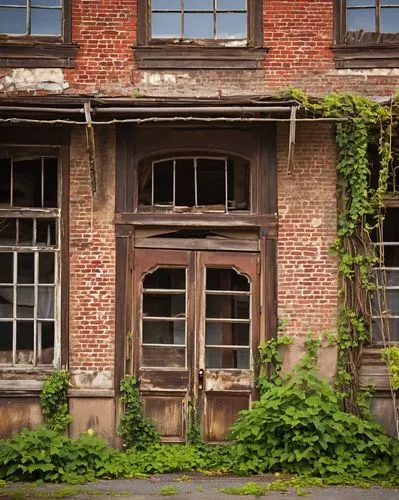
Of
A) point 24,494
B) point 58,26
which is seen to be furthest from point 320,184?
point 24,494

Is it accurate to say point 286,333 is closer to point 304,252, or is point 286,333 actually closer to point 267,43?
point 304,252

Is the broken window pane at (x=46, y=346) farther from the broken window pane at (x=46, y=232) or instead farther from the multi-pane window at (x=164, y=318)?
the multi-pane window at (x=164, y=318)

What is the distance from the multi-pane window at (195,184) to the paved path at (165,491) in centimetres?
341

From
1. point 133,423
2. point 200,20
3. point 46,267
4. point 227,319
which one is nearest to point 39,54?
point 200,20

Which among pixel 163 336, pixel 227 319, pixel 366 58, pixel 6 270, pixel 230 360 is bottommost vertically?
pixel 230 360

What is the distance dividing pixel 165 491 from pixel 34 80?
5.33 m

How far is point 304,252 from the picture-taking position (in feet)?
34.3

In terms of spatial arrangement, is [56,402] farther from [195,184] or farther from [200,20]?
[200,20]

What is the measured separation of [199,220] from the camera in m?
10.5

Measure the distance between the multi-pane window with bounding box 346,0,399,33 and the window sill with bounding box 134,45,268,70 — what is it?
124 centimetres

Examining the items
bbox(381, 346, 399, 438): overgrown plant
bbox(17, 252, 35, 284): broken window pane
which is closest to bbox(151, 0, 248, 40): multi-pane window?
bbox(17, 252, 35, 284): broken window pane

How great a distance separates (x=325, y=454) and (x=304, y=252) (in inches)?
98.5

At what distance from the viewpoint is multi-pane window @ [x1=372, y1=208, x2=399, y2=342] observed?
412 inches

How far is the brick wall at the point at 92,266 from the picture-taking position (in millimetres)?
10383
